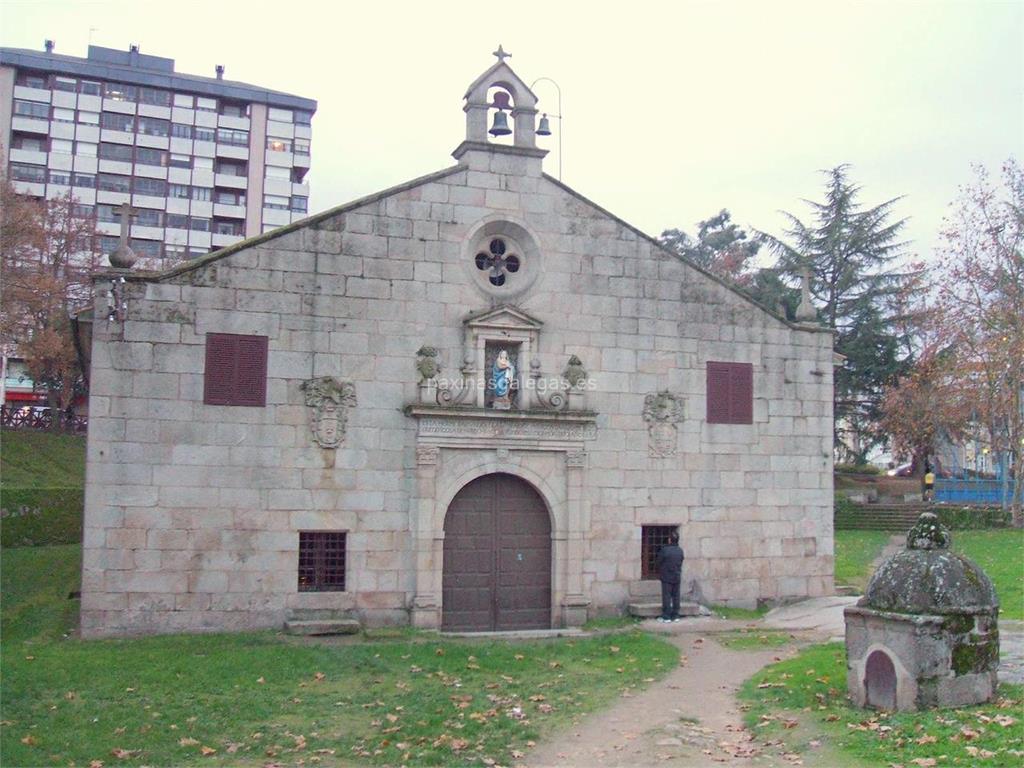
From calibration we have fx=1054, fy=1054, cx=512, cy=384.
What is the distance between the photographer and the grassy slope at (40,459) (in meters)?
35.8

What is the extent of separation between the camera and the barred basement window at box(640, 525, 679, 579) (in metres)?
19.5

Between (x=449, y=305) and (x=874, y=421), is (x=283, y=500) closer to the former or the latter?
(x=449, y=305)

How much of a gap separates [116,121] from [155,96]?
2865 millimetres

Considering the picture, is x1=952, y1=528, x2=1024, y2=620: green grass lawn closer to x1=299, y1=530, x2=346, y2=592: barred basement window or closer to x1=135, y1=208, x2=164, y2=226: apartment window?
x1=299, y1=530, x2=346, y2=592: barred basement window

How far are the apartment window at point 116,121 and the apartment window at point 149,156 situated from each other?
4.39ft

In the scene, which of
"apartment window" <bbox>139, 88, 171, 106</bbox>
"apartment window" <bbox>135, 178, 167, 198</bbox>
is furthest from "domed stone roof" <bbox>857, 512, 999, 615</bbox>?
"apartment window" <bbox>139, 88, 171, 106</bbox>

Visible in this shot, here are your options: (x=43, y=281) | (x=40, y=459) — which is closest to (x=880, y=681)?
(x=43, y=281)

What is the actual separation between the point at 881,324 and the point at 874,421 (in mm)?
4333

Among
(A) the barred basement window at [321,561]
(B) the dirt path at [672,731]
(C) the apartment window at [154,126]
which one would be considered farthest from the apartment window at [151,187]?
(B) the dirt path at [672,731]

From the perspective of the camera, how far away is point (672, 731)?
37.1ft

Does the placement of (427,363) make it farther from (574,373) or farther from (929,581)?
(929,581)

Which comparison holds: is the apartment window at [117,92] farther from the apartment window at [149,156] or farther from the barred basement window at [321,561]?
the barred basement window at [321,561]

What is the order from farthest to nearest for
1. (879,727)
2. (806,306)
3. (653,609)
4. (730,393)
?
(806,306) → (730,393) → (653,609) → (879,727)

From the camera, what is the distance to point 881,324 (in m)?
44.3
